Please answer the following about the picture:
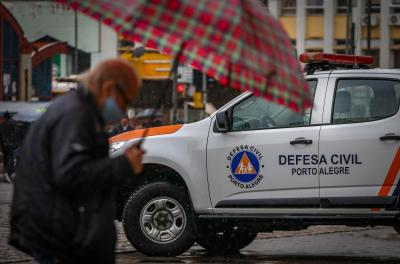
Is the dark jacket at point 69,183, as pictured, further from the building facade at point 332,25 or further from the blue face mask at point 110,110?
the building facade at point 332,25

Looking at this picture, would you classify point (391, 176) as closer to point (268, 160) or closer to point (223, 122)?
point (268, 160)

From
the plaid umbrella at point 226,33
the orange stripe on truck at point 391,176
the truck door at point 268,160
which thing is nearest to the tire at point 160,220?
the truck door at point 268,160

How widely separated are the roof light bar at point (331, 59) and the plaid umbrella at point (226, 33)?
546 cm

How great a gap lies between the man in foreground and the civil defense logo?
5490mm

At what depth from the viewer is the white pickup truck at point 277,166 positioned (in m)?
9.99

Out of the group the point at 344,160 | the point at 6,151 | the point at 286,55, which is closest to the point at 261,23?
the point at 286,55

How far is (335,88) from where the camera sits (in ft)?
33.8

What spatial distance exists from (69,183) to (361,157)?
5780mm

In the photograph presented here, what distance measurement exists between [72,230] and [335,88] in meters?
6.03

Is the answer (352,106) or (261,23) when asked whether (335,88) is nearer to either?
(352,106)

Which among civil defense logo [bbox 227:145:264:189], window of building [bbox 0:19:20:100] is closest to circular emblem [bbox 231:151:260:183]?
civil defense logo [bbox 227:145:264:189]

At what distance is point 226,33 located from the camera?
4660 mm

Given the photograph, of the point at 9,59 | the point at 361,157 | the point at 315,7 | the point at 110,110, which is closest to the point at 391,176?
the point at 361,157

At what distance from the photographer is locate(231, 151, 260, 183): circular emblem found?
10141 mm
